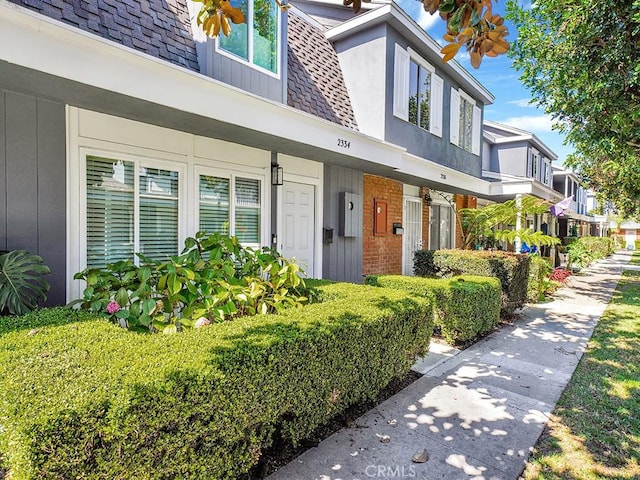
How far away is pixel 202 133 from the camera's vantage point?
5277 millimetres

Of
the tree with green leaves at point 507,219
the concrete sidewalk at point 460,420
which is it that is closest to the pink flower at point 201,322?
the concrete sidewalk at point 460,420

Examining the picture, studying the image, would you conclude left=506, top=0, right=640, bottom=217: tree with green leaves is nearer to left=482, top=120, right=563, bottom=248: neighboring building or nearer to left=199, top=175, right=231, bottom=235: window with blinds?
left=199, top=175, right=231, bottom=235: window with blinds

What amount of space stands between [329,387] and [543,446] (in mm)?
2004

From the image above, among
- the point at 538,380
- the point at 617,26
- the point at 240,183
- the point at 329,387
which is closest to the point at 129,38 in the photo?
the point at 240,183

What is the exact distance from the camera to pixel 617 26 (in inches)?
251

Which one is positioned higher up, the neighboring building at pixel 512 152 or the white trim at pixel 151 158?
the neighboring building at pixel 512 152

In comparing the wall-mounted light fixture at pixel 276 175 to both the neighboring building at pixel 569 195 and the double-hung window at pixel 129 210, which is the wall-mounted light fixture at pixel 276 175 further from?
the neighboring building at pixel 569 195

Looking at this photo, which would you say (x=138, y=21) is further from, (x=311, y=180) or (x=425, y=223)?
(x=425, y=223)

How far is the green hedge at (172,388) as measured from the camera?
1.84m

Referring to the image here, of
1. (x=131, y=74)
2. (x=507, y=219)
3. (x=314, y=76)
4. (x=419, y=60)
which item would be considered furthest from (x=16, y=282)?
(x=507, y=219)

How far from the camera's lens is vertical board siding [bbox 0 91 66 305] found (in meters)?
3.72

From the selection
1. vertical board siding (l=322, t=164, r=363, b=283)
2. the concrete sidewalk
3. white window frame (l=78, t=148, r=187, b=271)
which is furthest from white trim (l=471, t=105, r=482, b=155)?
white window frame (l=78, t=148, r=187, b=271)

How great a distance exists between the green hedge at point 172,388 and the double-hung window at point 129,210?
4.81 ft

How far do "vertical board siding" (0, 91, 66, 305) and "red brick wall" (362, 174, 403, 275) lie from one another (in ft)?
19.9
